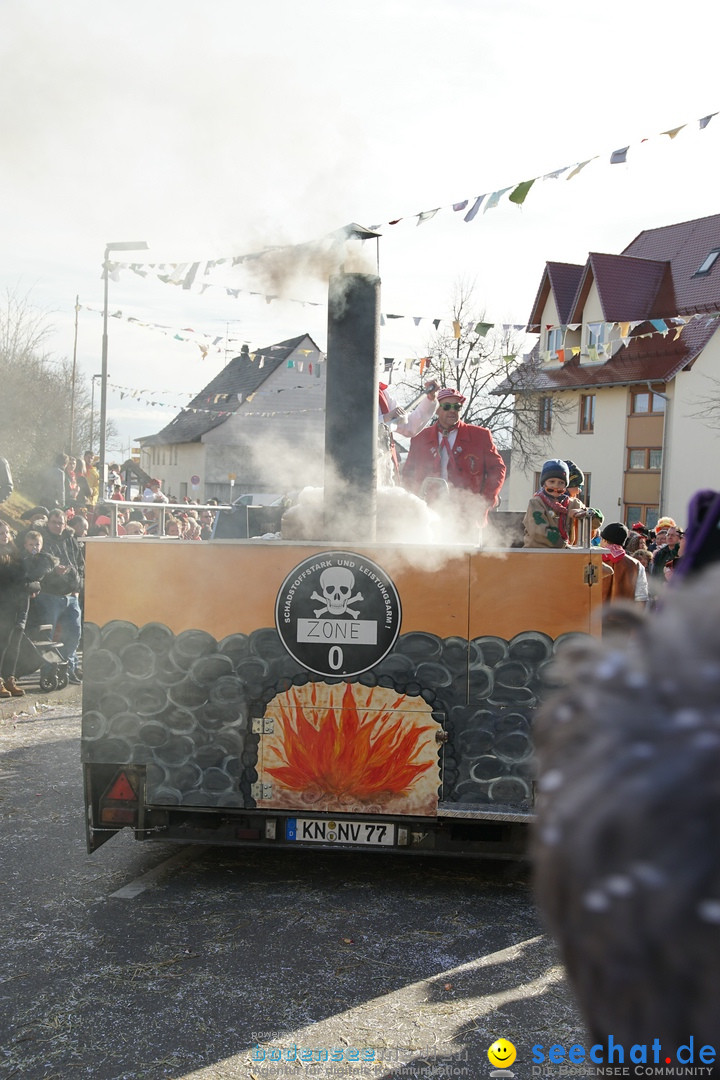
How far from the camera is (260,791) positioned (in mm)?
5273

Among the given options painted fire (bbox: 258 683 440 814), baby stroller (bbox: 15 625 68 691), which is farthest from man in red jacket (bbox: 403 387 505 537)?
baby stroller (bbox: 15 625 68 691)

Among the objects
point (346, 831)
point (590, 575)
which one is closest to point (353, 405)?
point (590, 575)

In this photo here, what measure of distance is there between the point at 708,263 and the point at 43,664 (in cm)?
2946

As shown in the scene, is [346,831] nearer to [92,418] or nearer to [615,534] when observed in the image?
[615,534]

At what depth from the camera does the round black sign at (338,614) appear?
523cm

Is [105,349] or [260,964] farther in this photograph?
[105,349]

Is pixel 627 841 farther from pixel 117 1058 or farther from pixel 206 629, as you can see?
pixel 206 629

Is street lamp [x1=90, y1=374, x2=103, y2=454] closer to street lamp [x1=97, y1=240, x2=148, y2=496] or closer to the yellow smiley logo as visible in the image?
street lamp [x1=97, y1=240, x2=148, y2=496]

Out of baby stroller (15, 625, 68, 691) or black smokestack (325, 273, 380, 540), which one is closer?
black smokestack (325, 273, 380, 540)

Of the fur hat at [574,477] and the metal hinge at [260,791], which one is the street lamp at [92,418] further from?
the metal hinge at [260,791]

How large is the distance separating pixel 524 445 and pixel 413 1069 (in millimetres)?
34594

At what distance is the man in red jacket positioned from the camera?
24.2ft

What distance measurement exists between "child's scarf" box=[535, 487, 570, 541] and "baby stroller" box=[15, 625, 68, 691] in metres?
7.07

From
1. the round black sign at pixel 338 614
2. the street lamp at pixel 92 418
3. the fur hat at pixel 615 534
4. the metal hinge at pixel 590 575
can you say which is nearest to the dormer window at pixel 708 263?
the street lamp at pixel 92 418
